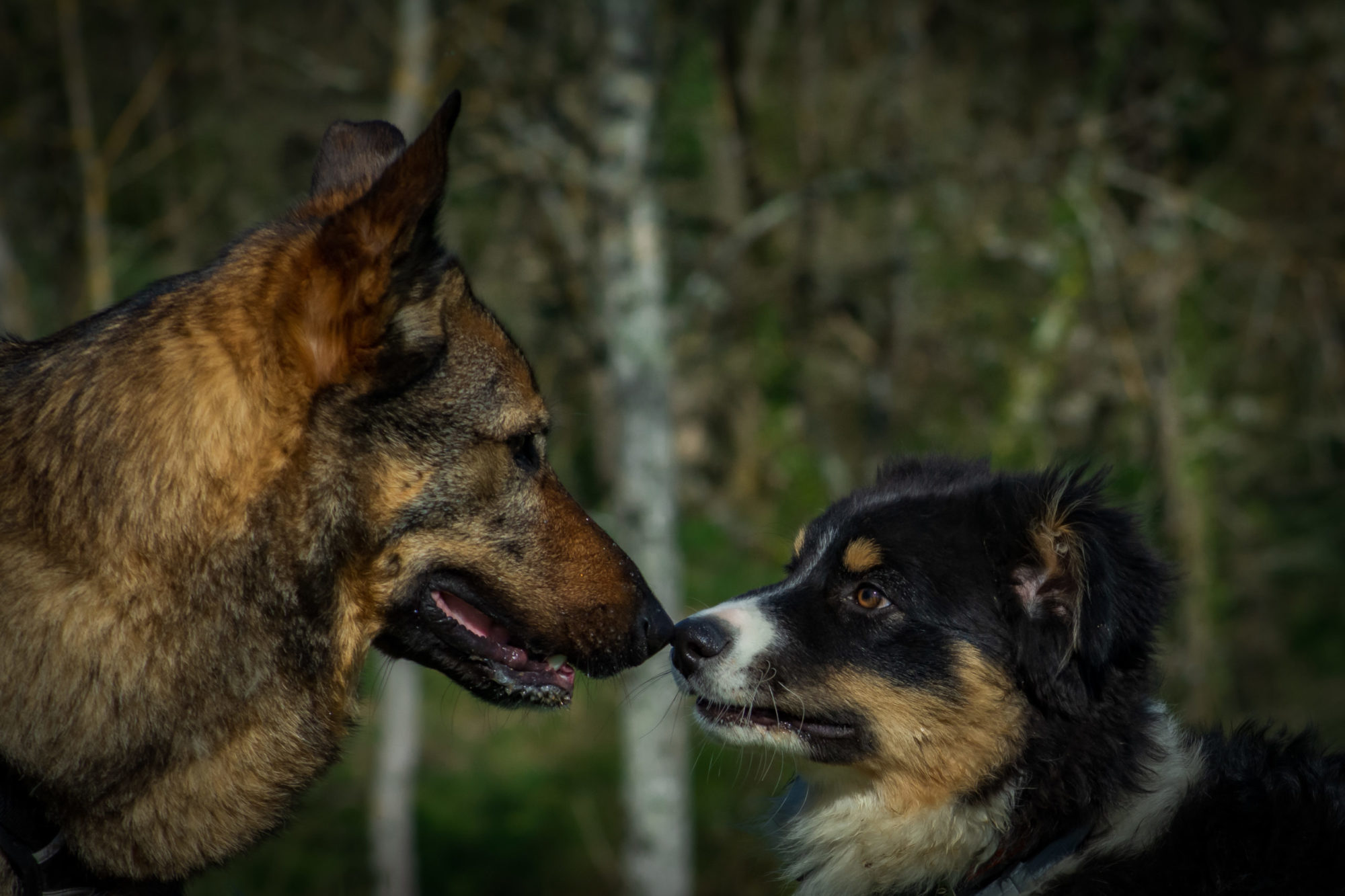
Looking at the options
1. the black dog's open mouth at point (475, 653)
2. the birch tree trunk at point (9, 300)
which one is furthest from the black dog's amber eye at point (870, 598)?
the birch tree trunk at point (9, 300)

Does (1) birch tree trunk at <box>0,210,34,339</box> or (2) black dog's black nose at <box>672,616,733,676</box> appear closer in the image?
(2) black dog's black nose at <box>672,616,733,676</box>

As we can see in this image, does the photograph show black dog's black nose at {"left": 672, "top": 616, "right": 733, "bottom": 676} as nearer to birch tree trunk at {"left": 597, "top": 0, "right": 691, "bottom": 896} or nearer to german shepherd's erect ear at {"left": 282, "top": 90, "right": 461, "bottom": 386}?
german shepherd's erect ear at {"left": 282, "top": 90, "right": 461, "bottom": 386}

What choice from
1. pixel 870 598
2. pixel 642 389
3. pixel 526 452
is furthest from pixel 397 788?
pixel 526 452

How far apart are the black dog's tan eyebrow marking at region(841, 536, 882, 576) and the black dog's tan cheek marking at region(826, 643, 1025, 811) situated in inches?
14.2

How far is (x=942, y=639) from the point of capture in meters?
3.60

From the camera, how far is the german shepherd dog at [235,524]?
8.73 ft

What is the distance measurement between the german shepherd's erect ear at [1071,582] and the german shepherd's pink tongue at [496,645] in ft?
4.28

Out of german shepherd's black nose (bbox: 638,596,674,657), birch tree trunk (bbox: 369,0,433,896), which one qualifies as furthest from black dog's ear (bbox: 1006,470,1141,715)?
birch tree trunk (bbox: 369,0,433,896)

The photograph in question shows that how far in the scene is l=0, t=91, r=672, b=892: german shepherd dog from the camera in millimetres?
2660

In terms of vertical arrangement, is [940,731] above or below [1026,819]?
above

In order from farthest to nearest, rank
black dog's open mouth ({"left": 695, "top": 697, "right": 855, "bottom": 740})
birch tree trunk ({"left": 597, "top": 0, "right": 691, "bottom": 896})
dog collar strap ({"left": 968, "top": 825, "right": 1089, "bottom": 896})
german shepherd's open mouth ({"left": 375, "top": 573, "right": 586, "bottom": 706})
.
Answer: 1. birch tree trunk ({"left": 597, "top": 0, "right": 691, "bottom": 896})
2. black dog's open mouth ({"left": 695, "top": 697, "right": 855, "bottom": 740})
3. dog collar strap ({"left": 968, "top": 825, "right": 1089, "bottom": 896})
4. german shepherd's open mouth ({"left": 375, "top": 573, "right": 586, "bottom": 706})

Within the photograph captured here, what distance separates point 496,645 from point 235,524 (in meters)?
0.85

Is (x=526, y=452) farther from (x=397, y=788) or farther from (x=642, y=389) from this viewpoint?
(x=397, y=788)

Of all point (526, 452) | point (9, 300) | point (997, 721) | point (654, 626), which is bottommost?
point (997, 721)
